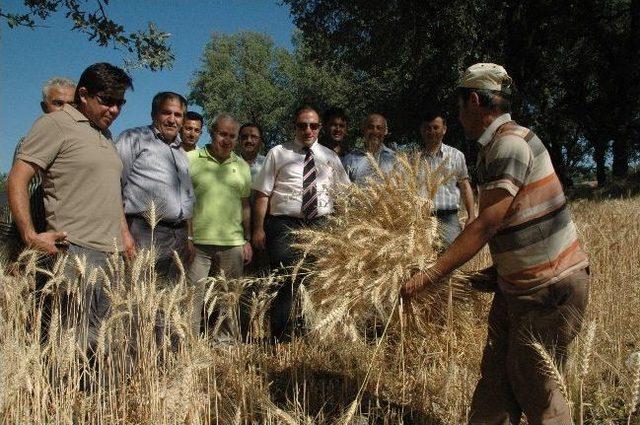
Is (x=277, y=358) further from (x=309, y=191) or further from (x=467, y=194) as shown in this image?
(x=467, y=194)

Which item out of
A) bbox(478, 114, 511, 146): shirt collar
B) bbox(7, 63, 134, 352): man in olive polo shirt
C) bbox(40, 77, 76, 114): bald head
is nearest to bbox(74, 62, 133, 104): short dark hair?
bbox(7, 63, 134, 352): man in olive polo shirt

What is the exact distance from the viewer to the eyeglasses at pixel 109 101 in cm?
322

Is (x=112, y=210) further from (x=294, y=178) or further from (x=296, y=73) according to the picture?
(x=296, y=73)

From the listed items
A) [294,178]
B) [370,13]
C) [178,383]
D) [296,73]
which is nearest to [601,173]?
[370,13]

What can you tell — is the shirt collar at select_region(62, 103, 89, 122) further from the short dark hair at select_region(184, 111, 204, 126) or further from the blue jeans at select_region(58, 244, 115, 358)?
the short dark hair at select_region(184, 111, 204, 126)

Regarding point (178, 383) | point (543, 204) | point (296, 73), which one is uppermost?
point (296, 73)

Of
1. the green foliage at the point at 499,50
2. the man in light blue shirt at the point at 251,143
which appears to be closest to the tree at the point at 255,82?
the green foliage at the point at 499,50

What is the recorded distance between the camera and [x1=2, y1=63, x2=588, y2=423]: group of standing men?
7.36 ft

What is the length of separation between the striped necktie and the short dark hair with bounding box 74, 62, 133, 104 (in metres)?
1.67

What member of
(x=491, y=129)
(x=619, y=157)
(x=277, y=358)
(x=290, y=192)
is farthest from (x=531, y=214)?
(x=619, y=157)

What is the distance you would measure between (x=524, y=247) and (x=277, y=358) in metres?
2.08

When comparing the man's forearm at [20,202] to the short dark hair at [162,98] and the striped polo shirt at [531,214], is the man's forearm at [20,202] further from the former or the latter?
the striped polo shirt at [531,214]

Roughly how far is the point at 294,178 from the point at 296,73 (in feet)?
126

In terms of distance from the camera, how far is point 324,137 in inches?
217
